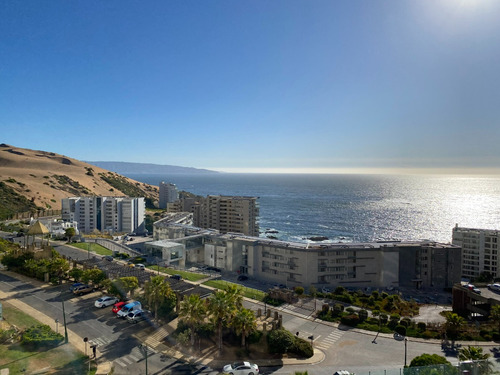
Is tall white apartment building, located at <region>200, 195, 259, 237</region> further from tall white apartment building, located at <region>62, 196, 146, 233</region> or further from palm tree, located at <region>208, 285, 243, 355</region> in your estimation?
palm tree, located at <region>208, 285, 243, 355</region>

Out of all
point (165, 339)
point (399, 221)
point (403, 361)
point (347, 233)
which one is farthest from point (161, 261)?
point (399, 221)

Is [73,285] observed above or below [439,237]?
above

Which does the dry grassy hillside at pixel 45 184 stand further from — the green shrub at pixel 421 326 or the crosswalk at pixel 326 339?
the green shrub at pixel 421 326

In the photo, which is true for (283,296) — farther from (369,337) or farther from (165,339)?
(165,339)

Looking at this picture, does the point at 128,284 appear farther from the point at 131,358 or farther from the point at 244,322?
the point at 244,322

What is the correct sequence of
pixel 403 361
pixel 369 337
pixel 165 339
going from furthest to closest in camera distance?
pixel 369 337 < pixel 165 339 < pixel 403 361

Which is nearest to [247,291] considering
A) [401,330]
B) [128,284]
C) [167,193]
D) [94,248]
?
[128,284]

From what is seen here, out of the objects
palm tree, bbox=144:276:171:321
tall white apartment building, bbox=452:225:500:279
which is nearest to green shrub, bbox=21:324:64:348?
palm tree, bbox=144:276:171:321
